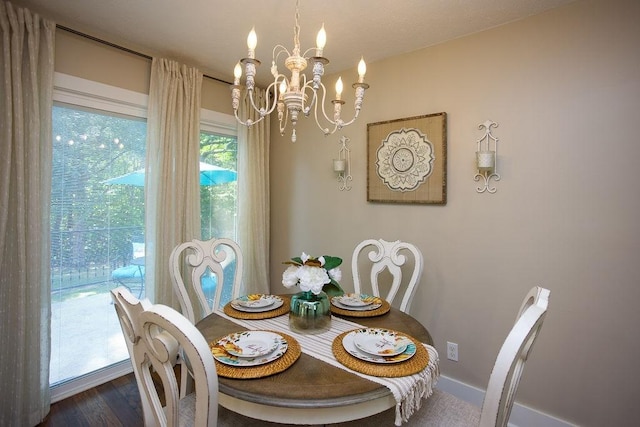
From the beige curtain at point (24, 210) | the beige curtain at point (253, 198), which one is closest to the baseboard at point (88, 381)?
the beige curtain at point (24, 210)

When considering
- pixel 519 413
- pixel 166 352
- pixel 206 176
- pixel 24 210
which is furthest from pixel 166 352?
pixel 206 176

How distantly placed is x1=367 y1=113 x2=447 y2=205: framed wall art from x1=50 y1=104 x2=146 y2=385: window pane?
6.04 ft

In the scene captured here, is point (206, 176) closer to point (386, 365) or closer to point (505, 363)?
point (386, 365)

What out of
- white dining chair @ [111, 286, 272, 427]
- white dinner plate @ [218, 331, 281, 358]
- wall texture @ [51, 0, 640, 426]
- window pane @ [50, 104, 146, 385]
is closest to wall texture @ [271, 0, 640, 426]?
wall texture @ [51, 0, 640, 426]

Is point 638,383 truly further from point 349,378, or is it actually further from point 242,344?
point 242,344

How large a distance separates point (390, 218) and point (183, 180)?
66.3 inches

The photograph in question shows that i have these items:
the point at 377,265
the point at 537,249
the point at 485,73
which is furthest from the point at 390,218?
the point at 485,73

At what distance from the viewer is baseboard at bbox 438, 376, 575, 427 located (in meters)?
1.85

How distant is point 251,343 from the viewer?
1.23 m

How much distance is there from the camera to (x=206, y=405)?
0.79 m

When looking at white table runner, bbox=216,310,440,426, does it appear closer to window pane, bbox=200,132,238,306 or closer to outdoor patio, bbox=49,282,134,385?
outdoor patio, bbox=49,282,134,385

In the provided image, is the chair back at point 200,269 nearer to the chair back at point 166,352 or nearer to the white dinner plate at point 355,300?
the white dinner plate at point 355,300

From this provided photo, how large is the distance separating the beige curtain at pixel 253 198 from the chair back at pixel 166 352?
2124 millimetres

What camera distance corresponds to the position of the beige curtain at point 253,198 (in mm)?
3064
